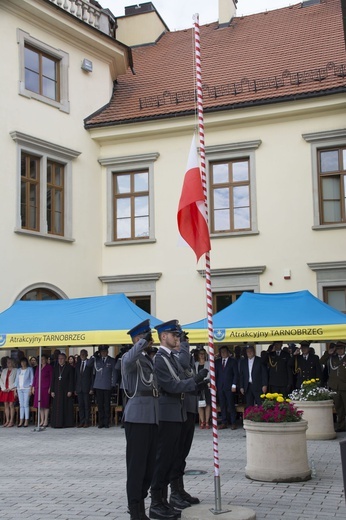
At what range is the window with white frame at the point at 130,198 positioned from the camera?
22.1 metres

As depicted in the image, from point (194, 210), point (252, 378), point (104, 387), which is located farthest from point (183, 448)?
point (104, 387)

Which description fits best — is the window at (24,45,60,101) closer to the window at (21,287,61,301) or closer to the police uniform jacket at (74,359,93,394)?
the window at (21,287,61,301)

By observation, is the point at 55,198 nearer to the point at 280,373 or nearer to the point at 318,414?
the point at 280,373

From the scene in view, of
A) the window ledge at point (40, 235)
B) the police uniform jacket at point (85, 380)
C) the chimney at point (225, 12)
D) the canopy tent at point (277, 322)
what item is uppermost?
the chimney at point (225, 12)

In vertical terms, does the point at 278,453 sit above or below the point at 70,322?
below

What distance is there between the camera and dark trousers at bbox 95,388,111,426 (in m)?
16.8

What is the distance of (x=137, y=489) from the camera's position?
23.5 ft

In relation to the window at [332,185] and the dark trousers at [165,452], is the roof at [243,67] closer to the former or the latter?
the window at [332,185]

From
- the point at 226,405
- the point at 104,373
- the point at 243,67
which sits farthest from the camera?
the point at 243,67

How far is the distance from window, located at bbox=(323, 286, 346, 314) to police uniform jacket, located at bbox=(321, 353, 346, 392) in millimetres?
4712

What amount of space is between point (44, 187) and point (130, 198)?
9.83ft

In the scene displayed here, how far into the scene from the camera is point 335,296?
792 inches

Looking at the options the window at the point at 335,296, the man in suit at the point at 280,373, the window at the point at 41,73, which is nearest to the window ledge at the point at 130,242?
the window at the point at 41,73

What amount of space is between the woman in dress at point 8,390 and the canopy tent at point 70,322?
4.70 feet
